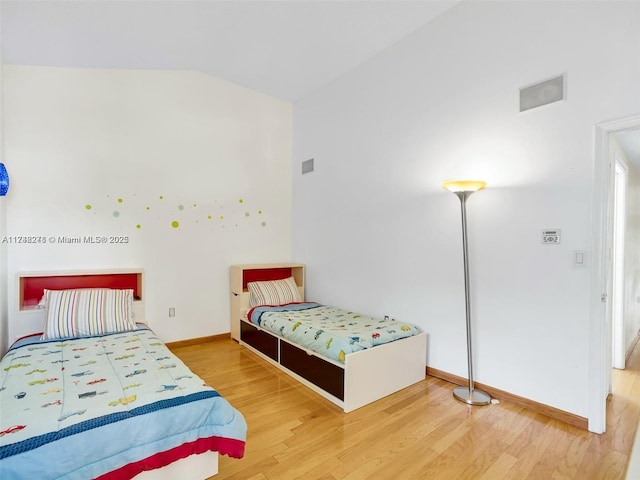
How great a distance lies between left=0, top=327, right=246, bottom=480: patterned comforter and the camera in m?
1.32

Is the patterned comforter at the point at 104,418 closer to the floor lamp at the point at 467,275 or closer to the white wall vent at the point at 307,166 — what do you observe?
the floor lamp at the point at 467,275

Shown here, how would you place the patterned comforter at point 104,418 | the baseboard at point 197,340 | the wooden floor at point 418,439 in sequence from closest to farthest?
Answer: the patterned comforter at point 104,418
the wooden floor at point 418,439
the baseboard at point 197,340

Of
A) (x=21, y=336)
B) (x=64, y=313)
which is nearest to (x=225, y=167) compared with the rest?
(x=64, y=313)

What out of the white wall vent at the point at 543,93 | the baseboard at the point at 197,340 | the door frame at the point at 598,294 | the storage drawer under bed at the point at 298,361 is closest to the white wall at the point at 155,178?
the baseboard at the point at 197,340

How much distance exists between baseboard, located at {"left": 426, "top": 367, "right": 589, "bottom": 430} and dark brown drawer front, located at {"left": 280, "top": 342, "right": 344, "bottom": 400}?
1.04 meters

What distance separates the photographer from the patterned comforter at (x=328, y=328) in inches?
100

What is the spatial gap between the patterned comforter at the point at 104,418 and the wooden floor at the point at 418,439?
0.39 metres

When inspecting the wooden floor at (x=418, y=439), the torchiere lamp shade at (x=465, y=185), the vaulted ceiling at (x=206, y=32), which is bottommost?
the wooden floor at (x=418, y=439)

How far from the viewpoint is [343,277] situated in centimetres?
386

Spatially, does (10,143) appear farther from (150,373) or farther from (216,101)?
(150,373)

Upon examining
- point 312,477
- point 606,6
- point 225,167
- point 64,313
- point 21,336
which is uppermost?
point 606,6

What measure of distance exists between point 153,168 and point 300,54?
6.42ft

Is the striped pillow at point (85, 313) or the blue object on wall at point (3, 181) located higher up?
the blue object on wall at point (3, 181)

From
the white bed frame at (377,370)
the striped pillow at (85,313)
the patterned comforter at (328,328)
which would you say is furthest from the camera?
the striped pillow at (85,313)
